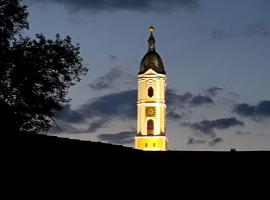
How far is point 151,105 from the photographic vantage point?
124 m

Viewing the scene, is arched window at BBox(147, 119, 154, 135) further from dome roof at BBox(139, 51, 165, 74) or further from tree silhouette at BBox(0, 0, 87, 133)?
tree silhouette at BBox(0, 0, 87, 133)

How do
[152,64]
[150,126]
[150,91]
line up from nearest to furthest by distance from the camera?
[150,126] → [150,91] → [152,64]

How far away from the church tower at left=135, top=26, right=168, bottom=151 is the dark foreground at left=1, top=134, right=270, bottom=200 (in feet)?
291

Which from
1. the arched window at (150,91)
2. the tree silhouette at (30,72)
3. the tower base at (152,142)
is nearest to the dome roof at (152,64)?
the arched window at (150,91)

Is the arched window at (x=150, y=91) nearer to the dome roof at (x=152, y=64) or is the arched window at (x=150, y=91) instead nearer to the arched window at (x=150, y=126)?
the dome roof at (x=152, y=64)

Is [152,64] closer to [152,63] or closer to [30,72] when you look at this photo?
[152,63]

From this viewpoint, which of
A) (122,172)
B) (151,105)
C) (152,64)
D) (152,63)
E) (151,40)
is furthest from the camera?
(151,40)

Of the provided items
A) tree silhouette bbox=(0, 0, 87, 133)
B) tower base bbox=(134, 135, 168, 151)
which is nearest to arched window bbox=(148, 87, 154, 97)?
tower base bbox=(134, 135, 168, 151)

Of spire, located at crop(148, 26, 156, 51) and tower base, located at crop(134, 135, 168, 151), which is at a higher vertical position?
spire, located at crop(148, 26, 156, 51)

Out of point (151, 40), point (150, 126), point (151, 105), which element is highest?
point (151, 40)

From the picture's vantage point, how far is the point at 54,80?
32875 millimetres

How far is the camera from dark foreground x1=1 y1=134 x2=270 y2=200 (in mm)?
20891

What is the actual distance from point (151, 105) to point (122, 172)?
9844 centimetres

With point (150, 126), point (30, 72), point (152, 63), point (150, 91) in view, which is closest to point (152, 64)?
point (152, 63)
